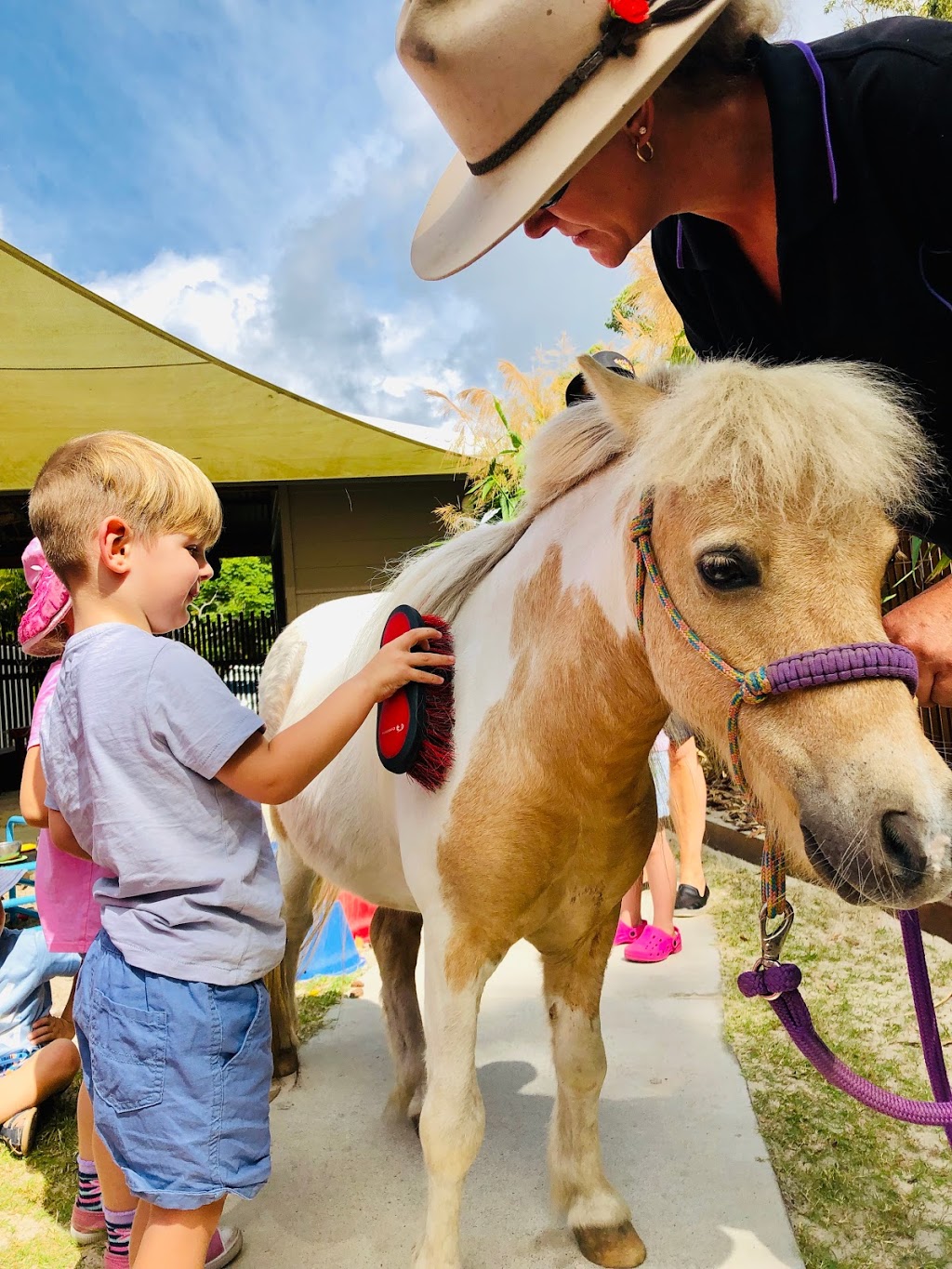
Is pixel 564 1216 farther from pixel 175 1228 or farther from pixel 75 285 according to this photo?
pixel 75 285

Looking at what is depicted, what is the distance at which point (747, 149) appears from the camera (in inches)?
56.1

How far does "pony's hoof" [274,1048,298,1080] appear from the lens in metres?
2.80

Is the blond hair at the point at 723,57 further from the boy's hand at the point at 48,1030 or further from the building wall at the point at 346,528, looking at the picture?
the building wall at the point at 346,528

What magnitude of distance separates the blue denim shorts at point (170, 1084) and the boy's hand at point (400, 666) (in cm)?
59

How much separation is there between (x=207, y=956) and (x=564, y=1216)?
1275mm

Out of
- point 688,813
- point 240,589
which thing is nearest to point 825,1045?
point 688,813

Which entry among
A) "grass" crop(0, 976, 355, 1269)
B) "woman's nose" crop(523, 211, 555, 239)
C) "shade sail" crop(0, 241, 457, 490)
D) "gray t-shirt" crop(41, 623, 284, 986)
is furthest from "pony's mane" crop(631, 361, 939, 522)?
"shade sail" crop(0, 241, 457, 490)

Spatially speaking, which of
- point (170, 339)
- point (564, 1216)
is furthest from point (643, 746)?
point (170, 339)

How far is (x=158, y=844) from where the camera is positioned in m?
1.42

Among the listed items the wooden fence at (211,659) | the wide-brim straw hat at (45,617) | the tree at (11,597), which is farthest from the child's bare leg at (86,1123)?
the tree at (11,597)

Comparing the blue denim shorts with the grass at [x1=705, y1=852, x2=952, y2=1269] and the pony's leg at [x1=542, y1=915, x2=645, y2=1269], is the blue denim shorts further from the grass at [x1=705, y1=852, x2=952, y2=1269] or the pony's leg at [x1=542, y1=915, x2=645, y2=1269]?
the grass at [x1=705, y1=852, x2=952, y2=1269]

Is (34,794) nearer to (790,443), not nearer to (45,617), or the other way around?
(45,617)

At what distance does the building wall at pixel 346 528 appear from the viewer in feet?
25.7

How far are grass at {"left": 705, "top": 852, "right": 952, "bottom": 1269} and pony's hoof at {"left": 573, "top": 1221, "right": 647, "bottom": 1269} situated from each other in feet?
1.22
